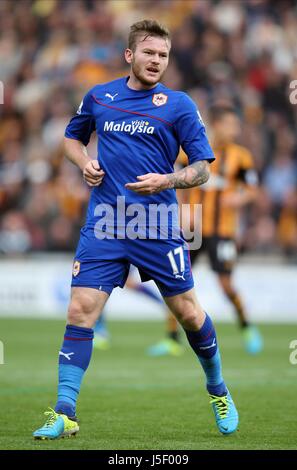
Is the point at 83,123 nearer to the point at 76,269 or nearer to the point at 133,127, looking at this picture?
the point at 133,127

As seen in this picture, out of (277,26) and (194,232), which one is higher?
(277,26)

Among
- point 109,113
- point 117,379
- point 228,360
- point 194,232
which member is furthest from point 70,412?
point 194,232

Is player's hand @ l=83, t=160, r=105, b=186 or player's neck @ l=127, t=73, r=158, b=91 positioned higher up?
player's neck @ l=127, t=73, r=158, b=91

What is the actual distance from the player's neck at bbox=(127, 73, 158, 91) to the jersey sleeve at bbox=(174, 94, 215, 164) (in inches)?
9.4

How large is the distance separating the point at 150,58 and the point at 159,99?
0.83ft

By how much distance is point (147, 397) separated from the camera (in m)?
8.03

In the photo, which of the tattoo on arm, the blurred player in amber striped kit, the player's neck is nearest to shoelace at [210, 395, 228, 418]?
the tattoo on arm

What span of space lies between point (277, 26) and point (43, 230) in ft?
18.6

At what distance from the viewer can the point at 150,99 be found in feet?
20.2

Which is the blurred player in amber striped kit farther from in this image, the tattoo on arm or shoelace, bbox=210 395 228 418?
the tattoo on arm

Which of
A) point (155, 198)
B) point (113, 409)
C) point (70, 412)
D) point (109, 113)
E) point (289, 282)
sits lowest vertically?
point (289, 282)

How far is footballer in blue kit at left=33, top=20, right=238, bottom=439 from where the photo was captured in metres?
5.99

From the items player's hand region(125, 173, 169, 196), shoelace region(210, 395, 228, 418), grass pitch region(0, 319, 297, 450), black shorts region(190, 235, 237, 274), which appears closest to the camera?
player's hand region(125, 173, 169, 196)
